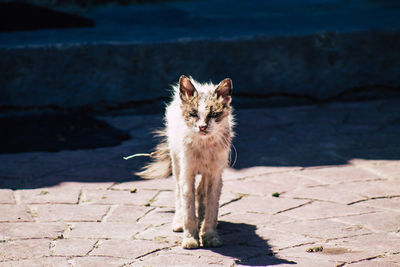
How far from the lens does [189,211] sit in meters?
4.27

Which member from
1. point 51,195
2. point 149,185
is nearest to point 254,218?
point 149,185

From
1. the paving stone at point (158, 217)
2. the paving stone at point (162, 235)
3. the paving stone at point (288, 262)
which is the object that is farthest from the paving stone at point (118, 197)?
the paving stone at point (288, 262)

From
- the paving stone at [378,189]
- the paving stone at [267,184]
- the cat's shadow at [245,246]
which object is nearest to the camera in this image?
the cat's shadow at [245,246]

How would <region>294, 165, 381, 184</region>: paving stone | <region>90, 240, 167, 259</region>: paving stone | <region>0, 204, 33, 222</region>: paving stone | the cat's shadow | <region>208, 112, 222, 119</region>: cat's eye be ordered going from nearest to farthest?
the cat's shadow < <region>90, 240, 167, 259</region>: paving stone < <region>208, 112, 222, 119</region>: cat's eye < <region>0, 204, 33, 222</region>: paving stone < <region>294, 165, 381, 184</region>: paving stone

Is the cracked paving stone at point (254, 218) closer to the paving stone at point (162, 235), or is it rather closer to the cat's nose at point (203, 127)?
the paving stone at point (162, 235)

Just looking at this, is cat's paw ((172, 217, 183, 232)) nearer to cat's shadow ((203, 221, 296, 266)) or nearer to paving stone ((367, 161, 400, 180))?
cat's shadow ((203, 221, 296, 266))

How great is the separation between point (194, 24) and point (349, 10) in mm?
2876

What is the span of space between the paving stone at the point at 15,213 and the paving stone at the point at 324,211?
2.11 metres

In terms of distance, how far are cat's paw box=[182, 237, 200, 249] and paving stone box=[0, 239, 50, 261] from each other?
931 millimetres

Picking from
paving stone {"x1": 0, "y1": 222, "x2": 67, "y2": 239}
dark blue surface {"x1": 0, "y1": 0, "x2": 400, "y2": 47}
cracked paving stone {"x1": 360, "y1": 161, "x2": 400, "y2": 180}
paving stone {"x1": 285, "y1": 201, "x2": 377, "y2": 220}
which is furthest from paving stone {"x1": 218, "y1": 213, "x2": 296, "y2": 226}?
dark blue surface {"x1": 0, "y1": 0, "x2": 400, "y2": 47}

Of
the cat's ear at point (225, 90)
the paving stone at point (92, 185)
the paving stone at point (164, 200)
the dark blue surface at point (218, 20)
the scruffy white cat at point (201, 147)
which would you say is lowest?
the paving stone at point (164, 200)

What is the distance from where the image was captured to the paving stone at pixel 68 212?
4785mm

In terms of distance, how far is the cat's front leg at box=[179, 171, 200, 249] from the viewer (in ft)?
13.8

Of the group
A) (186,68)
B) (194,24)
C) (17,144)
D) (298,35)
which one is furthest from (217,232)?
(194,24)
